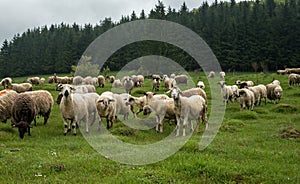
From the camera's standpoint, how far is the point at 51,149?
492 inches

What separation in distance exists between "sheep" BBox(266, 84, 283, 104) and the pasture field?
42.5 ft

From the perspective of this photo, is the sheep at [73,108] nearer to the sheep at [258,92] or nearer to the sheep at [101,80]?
the sheep at [258,92]

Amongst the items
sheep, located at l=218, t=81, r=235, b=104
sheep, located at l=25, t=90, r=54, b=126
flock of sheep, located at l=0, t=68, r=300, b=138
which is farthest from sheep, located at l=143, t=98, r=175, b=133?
sheep, located at l=218, t=81, r=235, b=104

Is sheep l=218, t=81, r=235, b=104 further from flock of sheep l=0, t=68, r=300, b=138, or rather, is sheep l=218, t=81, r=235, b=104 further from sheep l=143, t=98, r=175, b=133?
sheep l=143, t=98, r=175, b=133

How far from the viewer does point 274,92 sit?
28516mm

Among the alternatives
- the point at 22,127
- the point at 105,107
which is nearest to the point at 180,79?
the point at 105,107

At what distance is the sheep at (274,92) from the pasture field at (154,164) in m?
13.0

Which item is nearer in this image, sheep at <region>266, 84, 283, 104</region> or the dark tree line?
sheep at <region>266, 84, 283, 104</region>

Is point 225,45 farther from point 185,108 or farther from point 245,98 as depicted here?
point 185,108

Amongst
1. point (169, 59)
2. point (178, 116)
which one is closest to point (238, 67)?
point (169, 59)

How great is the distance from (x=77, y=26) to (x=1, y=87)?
102 metres

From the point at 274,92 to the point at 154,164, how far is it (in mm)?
21208

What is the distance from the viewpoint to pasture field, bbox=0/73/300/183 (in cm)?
899

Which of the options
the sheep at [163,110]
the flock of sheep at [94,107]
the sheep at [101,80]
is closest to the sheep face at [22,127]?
the flock of sheep at [94,107]
